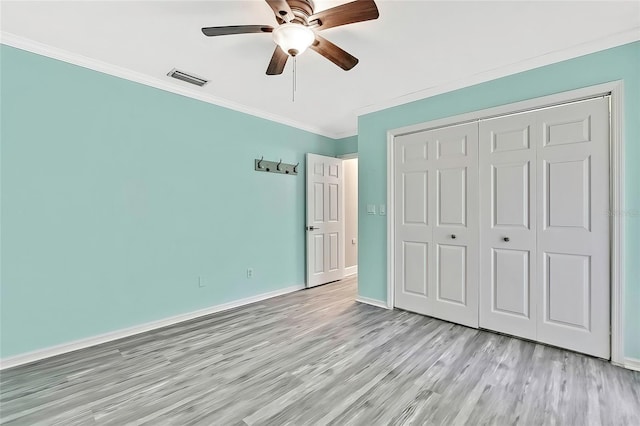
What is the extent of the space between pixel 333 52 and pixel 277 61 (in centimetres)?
46

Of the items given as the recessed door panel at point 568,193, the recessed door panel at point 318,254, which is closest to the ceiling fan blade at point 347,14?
the recessed door panel at point 568,193

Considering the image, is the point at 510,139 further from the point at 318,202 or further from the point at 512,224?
the point at 318,202

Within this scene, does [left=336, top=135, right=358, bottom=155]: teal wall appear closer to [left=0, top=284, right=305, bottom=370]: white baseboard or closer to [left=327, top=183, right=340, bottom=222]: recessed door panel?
[left=327, top=183, right=340, bottom=222]: recessed door panel

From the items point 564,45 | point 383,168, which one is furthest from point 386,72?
point 564,45

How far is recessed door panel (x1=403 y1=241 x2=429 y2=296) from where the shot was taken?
3322 mm

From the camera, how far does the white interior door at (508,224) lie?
2623 millimetres

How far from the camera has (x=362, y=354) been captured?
2.44 meters

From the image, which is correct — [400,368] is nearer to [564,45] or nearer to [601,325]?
[601,325]

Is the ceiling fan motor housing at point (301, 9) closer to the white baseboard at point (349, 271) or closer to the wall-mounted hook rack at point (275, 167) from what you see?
the wall-mounted hook rack at point (275, 167)

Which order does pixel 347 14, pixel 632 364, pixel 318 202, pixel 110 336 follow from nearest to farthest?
pixel 347 14, pixel 632 364, pixel 110 336, pixel 318 202

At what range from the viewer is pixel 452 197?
310 cm

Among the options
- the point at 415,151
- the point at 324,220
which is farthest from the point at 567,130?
the point at 324,220

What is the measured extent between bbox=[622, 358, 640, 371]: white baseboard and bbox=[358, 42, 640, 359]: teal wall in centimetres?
3

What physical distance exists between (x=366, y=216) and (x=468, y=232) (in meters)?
1.26
